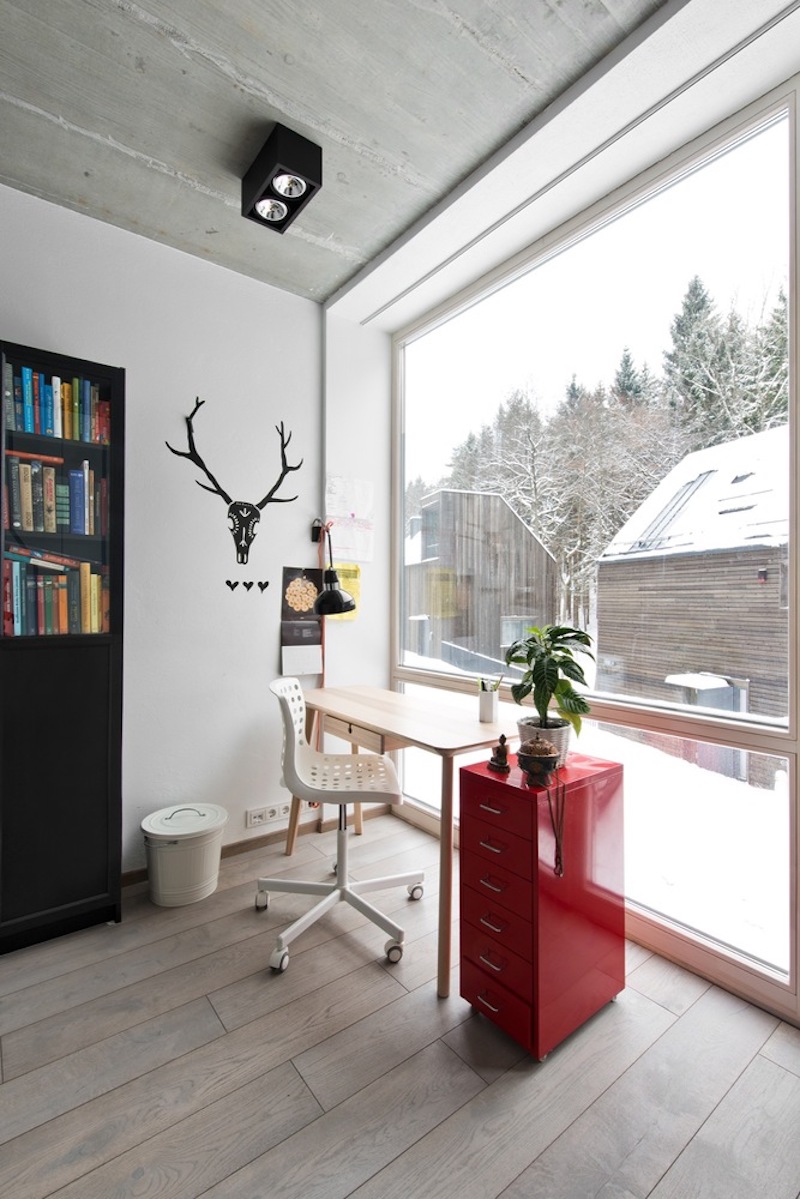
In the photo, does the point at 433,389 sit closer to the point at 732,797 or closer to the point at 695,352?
the point at 695,352

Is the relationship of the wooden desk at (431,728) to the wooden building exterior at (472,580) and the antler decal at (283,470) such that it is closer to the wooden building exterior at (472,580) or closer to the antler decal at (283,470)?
the wooden building exterior at (472,580)

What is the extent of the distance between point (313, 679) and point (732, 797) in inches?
79.6

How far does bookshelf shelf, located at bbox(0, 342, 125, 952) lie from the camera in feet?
6.77

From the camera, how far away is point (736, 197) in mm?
1880

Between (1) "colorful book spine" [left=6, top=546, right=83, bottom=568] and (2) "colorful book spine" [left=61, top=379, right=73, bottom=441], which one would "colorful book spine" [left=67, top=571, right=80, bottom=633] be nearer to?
(1) "colorful book spine" [left=6, top=546, right=83, bottom=568]

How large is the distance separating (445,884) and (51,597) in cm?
177

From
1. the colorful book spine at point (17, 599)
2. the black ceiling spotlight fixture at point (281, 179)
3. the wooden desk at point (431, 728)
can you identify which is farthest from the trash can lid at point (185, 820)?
the black ceiling spotlight fixture at point (281, 179)

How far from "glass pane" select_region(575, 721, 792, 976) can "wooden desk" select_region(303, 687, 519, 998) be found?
540 millimetres

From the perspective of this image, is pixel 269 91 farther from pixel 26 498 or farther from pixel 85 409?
pixel 26 498

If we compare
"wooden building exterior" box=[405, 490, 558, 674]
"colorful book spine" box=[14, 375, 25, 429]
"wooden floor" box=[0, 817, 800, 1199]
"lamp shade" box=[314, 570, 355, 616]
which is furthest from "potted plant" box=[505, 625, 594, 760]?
"colorful book spine" box=[14, 375, 25, 429]

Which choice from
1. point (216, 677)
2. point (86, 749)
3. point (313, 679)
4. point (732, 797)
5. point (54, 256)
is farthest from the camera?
point (313, 679)

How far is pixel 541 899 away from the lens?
157 centimetres

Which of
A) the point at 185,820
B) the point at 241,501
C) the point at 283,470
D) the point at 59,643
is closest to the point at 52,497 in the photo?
the point at 59,643

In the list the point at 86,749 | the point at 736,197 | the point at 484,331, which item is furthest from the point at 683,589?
the point at 86,749
